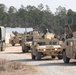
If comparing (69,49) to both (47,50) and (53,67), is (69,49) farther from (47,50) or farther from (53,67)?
(47,50)

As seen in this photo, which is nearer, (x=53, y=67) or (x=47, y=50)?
(x=53, y=67)

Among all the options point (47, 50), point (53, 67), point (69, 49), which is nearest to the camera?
point (53, 67)

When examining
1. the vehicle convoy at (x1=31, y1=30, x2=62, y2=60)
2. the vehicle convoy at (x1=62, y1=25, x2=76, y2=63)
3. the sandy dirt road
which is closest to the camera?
the sandy dirt road

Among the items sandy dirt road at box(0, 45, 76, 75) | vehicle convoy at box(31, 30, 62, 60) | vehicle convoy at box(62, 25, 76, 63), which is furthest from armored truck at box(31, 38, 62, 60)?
vehicle convoy at box(62, 25, 76, 63)

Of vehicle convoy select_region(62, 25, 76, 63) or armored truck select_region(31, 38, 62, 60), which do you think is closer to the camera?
vehicle convoy select_region(62, 25, 76, 63)

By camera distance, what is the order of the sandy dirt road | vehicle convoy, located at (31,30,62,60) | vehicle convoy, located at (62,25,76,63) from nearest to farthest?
the sandy dirt road < vehicle convoy, located at (62,25,76,63) < vehicle convoy, located at (31,30,62,60)

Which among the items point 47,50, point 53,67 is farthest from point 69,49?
point 47,50

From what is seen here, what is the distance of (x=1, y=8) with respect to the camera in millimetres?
150625

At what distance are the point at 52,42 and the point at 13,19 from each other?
113116mm

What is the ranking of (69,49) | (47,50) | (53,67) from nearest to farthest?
1. (53,67)
2. (69,49)
3. (47,50)

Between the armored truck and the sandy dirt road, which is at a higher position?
the armored truck

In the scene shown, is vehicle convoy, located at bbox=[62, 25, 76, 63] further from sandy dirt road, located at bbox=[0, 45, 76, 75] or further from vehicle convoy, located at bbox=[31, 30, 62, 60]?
vehicle convoy, located at bbox=[31, 30, 62, 60]

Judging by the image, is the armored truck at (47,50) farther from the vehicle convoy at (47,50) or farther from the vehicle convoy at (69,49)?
the vehicle convoy at (69,49)

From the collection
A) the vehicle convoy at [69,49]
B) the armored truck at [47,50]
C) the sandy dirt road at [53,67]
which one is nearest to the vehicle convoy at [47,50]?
the armored truck at [47,50]
